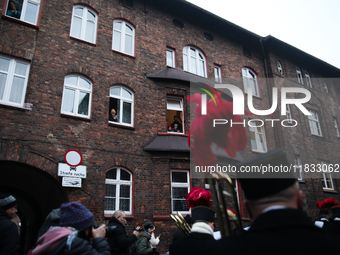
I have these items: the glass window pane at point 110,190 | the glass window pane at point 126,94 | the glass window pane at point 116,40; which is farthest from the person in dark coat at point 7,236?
the glass window pane at point 116,40

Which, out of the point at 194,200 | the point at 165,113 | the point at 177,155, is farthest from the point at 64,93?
the point at 194,200

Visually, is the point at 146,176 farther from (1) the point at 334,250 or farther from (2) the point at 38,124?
(1) the point at 334,250

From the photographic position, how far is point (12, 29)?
9758 millimetres

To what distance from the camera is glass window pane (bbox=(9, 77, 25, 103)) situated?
364 inches

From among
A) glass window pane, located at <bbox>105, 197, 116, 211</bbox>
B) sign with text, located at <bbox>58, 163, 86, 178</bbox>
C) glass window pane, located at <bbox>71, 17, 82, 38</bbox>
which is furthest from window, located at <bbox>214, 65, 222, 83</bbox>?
sign with text, located at <bbox>58, 163, 86, 178</bbox>

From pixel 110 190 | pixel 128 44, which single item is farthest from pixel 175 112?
pixel 110 190

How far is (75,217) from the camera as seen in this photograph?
112 inches

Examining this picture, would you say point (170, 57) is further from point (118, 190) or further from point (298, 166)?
point (298, 166)

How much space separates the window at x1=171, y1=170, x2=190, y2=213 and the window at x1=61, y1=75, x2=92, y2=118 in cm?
444

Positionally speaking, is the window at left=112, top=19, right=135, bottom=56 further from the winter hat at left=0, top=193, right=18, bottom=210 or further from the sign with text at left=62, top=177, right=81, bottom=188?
the winter hat at left=0, top=193, right=18, bottom=210

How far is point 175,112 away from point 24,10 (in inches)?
292

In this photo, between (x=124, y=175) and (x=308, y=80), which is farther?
(x=308, y=80)

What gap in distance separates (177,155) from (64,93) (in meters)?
5.14

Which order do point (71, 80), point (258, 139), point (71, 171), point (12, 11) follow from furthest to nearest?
point (258, 139), point (71, 80), point (12, 11), point (71, 171)
